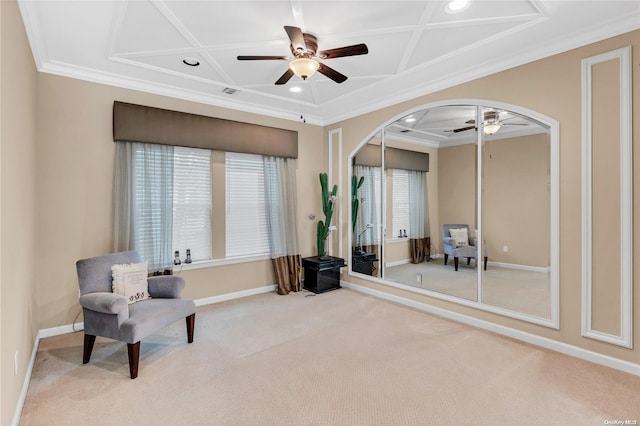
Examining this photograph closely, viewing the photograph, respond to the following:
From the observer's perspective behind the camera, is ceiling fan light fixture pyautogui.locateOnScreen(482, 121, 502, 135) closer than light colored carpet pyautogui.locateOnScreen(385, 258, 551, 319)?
No

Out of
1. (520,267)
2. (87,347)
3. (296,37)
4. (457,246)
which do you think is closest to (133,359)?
(87,347)

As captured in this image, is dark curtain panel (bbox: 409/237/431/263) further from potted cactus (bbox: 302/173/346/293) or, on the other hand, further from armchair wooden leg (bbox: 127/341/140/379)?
armchair wooden leg (bbox: 127/341/140/379)

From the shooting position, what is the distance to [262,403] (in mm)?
2133

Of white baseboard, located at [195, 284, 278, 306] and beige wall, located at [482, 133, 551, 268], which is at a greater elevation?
beige wall, located at [482, 133, 551, 268]

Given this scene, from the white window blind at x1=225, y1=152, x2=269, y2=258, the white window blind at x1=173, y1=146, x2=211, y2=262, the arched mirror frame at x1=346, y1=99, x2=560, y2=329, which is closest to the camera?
the arched mirror frame at x1=346, y1=99, x2=560, y2=329

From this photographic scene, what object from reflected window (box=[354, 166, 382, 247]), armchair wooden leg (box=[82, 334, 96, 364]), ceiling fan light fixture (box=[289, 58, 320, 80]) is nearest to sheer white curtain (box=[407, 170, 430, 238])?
reflected window (box=[354, 166, 382, 247])

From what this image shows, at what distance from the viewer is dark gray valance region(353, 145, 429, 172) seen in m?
4.17

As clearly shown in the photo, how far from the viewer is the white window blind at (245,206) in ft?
14.5

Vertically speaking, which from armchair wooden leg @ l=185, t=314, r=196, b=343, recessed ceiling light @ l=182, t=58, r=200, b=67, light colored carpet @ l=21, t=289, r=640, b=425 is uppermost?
recessed ceiling light @ l=182, t=58, r=200, b=67

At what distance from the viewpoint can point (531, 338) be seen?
9.77ft

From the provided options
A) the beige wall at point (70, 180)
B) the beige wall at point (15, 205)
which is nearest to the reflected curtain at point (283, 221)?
the beige wall at point (70, 180)

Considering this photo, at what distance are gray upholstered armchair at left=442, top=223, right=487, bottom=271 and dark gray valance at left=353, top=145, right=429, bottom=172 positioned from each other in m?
0.84

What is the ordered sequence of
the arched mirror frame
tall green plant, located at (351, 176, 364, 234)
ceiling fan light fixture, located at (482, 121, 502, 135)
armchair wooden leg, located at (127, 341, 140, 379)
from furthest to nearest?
tall green plant, located at (351, 176, 364, 234) < ceiling fan light fixture, located at (482, 121, 502, 135) < the arched mirror frame < armchair wooden leg, located at (127, 341, 140, 379)

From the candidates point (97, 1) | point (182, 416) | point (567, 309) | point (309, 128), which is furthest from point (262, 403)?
point (309, 128)
